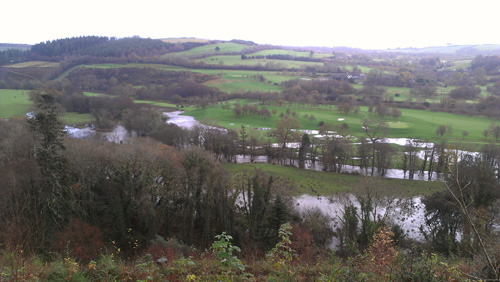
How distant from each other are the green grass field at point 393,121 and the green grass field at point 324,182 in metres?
18.1

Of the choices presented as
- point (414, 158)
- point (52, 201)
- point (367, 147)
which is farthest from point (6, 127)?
point (414, 158)

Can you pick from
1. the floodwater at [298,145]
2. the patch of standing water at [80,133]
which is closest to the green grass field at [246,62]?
the floodwater at [298,145]

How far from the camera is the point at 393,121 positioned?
2507 inches

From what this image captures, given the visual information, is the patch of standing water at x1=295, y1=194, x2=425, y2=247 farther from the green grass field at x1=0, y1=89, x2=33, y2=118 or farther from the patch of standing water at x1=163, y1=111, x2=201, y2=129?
the green grass field at x1=0, y1=89, x2=33, y2=118

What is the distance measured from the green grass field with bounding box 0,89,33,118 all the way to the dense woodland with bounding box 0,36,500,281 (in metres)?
9.27

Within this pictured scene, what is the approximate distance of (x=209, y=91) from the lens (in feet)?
301

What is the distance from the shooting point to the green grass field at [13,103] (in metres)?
55.7

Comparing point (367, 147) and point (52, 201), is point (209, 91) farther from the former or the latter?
point (52, 201)

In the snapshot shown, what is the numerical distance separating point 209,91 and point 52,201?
76.4 m

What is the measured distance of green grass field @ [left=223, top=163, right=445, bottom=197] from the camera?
111ft

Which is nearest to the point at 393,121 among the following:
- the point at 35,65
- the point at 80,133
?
the point at 80,133

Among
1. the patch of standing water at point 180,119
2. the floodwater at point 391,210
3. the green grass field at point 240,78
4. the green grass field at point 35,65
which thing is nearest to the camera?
the floodwater at point 391,210

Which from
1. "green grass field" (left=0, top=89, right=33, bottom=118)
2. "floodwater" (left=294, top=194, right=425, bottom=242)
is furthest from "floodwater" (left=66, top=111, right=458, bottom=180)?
"green grass field" (left=0, top=89, right=33, bottom=118)

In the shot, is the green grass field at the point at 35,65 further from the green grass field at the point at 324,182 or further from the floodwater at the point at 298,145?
the green grass field at the point at 324,182
